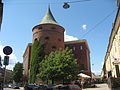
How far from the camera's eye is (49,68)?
2762 cm

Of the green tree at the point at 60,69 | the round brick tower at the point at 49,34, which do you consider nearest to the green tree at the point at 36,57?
the round brick tower at the point at 49,34

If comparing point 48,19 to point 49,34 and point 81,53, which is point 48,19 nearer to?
point 49,34

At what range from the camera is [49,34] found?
4231 cm

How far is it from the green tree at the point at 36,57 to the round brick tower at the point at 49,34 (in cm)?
159

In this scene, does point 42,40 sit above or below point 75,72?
above

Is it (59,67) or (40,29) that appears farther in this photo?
(40,29)

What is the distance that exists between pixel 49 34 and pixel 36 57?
7.48 metres

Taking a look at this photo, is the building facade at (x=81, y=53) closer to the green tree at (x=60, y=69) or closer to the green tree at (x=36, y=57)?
the green tree at (x=36, y=57)

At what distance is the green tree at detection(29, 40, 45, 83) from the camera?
3840 cm

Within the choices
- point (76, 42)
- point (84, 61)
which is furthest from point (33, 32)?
point (84, 61)

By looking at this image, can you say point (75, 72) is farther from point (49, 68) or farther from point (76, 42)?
point (76, 42)

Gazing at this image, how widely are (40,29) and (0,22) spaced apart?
1313 inches

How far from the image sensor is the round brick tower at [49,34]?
42.0m

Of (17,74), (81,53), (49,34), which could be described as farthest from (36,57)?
(17,74)
